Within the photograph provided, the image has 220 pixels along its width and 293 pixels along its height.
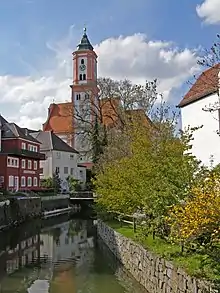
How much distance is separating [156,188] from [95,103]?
31.3 m

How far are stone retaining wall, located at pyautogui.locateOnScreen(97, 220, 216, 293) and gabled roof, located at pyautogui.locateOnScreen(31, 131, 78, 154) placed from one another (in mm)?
45663

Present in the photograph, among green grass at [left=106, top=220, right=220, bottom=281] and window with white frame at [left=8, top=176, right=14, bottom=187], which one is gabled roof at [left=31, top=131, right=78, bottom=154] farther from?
green grass at [left=106, top=220, right=220, bottom=281]

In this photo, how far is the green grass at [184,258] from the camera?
35.4 feet

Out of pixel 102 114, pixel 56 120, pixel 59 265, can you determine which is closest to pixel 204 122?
pixel 59 265

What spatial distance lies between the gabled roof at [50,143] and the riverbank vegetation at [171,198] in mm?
39359

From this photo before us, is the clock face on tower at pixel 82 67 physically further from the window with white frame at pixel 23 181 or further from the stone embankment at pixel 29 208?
the window with white frame at pixel 23 181

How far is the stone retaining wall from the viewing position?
10930mm

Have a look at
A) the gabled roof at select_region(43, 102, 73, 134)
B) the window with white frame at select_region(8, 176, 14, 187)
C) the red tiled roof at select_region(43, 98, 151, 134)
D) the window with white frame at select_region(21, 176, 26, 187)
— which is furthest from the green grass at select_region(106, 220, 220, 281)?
the gabled roof at select_region(43, 102, 73, 134)

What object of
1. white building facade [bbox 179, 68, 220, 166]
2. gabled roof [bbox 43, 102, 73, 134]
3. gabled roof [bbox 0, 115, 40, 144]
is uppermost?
gabled roof [bbox 43, 102, 73, 134]

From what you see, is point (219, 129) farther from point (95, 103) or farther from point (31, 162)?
point (31, 162)

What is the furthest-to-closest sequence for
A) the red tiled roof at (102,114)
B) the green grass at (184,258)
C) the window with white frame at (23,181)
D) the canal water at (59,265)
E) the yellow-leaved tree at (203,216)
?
the window with white frame at (23,181) < the red tiled roof at (102,114) < the canal water at (59,265) < the green grass at (184,258) < the yellow-leaved tree at (203,216)

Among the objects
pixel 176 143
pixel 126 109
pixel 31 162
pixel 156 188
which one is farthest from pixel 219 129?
pixel 31 162

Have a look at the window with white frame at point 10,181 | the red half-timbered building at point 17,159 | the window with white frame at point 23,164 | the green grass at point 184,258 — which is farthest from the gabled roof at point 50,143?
the green grass at point 184,258

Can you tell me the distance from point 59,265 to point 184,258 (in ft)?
A: 31.3
